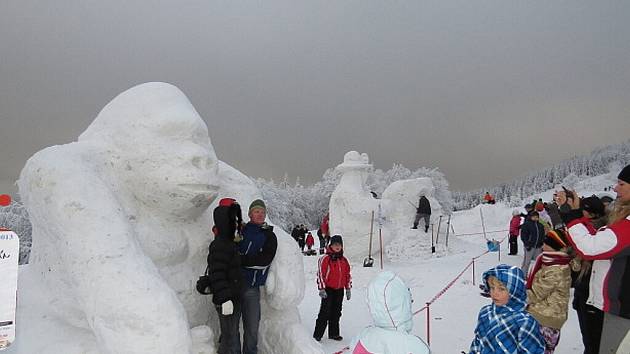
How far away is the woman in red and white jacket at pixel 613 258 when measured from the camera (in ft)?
11.0

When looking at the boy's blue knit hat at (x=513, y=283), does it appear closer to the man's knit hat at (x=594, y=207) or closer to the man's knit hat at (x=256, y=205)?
the man's knit hat at (x=594, y=207)

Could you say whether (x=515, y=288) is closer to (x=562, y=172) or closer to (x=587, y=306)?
(x=587, y=306)

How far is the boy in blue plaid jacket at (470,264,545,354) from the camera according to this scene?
2.93m

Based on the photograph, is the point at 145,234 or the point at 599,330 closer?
the point at 145,234

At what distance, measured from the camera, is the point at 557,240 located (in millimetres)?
4242

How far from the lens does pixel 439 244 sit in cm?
1692

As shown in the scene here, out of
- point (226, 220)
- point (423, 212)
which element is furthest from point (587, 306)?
point (423, 212)

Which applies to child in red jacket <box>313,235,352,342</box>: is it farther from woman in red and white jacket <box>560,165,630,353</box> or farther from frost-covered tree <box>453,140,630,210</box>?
frost-covered tree <box>453,140,630,210</box>

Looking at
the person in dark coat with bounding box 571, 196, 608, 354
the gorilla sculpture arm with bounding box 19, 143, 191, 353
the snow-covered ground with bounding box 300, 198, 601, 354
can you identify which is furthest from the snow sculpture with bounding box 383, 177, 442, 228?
the gorilla sculpture arm with bounding box 19, 143, 191, 353

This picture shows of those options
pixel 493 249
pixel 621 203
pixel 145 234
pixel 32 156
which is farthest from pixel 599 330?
pixel 493 249

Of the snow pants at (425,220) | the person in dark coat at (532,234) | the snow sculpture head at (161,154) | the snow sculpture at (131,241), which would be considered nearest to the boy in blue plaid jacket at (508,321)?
the snow sculpture at (131,241)

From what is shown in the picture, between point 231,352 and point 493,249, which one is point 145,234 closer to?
point 231,352

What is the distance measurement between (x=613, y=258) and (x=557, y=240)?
2.50 ft

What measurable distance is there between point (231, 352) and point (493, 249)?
11.9 m
